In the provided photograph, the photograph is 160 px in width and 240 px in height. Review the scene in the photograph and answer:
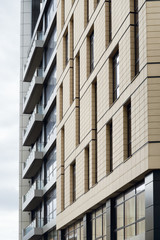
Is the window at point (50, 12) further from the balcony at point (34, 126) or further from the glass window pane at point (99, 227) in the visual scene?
the glass window pane at point (99, 227)

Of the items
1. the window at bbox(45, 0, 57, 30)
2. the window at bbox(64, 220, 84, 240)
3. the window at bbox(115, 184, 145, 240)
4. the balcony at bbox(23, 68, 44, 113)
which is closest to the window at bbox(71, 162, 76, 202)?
the window at bbox(64, 220, 84, 240)

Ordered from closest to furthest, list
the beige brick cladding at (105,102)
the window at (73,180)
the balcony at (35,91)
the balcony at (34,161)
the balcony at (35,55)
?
1. the beige brick cladding at (105,102)
2. the window at (73,180)
3. the balcony at (34,161)
4. the balcony at (35,91)
5. the balcony at (35,55)

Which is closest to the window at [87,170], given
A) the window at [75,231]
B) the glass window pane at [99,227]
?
the glass window pane at [99,227]

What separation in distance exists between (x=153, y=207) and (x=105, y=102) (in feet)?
32.9

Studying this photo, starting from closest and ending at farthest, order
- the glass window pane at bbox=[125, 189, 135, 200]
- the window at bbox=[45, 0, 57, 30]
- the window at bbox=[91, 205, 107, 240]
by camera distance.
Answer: the glass window pane at bbox=[125, 189, 135, 200]
the window at bbox=[91, 205, 107, 240]
the window at bbox=[45, 0, 57, 30]

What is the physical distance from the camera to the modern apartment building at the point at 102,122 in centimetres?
3228

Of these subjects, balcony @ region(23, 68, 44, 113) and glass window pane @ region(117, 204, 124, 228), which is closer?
glass window pane @ region(117, 204, 124, 228)

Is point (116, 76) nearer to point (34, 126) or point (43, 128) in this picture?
point (43, 128)

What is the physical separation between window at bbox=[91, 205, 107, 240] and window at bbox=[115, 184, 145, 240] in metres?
2.94

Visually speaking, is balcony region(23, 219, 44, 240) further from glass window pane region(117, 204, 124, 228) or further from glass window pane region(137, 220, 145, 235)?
glass window pane region(137, 220, 145, 235)

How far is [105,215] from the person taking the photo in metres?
40.3

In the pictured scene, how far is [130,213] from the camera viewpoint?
35.0 m

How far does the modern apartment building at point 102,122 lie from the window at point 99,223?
57mm

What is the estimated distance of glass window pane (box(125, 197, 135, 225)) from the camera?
34625 mm
